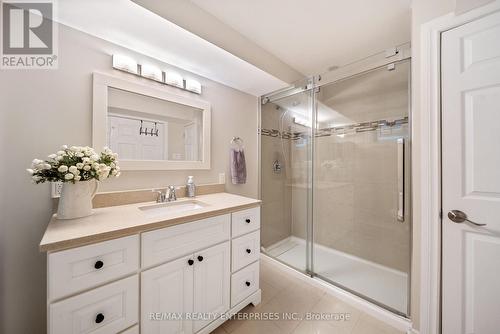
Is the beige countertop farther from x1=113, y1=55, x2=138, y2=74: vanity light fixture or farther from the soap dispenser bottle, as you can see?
x1=113, y1=55, x2=138, y2=74: vanity light fixture

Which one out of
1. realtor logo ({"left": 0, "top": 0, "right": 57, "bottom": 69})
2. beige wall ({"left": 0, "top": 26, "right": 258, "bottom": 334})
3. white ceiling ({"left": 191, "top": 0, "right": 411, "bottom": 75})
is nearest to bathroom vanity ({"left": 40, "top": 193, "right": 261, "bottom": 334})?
beige wall ({"left": 0, "top": 26, "right": 258, "bottom": 334})

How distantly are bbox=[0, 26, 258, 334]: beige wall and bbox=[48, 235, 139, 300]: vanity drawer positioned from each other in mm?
584

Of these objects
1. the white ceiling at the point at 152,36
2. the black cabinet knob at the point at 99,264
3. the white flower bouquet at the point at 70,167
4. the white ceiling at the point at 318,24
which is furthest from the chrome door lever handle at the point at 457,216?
the white flower bouquet at the point at 70,167

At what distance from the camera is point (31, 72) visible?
107 cm

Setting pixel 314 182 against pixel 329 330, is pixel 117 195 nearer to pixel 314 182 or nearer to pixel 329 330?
pixel 329 330

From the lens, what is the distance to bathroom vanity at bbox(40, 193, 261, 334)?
2.52 ft

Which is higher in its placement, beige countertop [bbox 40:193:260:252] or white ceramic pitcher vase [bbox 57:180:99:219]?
white ceramic pitcher vase [bbox 57:180:99:219]

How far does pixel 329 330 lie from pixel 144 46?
247cm

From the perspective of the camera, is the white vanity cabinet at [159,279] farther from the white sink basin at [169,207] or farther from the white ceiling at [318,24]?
the white ceiling at [318,24]

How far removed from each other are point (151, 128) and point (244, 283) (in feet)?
4.78

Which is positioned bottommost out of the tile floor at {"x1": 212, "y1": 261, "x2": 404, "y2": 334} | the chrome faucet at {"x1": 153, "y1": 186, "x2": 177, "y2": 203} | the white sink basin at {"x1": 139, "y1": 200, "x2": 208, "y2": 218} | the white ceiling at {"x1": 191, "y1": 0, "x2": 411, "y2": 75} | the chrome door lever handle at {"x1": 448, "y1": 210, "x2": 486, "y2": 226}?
the tile floor at {"x1": 212, "y1": 261, "x2": 404, "y2": 334}

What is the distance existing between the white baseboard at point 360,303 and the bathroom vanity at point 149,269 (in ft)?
2.25

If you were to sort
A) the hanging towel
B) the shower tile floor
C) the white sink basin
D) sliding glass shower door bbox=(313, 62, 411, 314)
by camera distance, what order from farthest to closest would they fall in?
the hanging towel
sliding glass shower door bbox=(313, 62, 411, 314)
the shower tile floor
the white sink basin

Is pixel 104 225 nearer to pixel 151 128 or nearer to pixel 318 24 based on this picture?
pixel 151 128
